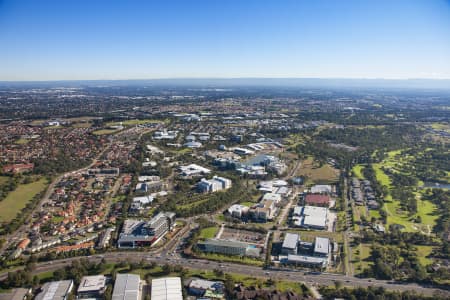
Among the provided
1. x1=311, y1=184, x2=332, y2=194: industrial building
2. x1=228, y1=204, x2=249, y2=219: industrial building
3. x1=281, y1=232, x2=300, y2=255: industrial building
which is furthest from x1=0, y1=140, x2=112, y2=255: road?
x1=311, y1=184, x2=332, y2=194: industrial building

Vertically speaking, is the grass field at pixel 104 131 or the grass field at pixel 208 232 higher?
the grass field at pixel 104 131

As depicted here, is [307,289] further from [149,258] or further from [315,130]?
[315,130]

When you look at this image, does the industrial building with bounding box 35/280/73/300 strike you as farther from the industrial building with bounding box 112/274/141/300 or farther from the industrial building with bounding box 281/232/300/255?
the industrial building with bounding box 281/232/300/255

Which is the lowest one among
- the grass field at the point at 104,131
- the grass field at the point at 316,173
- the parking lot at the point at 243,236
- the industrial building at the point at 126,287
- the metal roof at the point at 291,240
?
the grass field at the point at 316,173

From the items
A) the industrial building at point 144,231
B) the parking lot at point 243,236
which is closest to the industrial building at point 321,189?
the parking lot at point 243,236

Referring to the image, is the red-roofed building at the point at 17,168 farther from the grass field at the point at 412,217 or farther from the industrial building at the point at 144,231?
the grass field at the point at 412,217

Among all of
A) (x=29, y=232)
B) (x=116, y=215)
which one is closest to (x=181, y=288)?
(x=116, y=215)

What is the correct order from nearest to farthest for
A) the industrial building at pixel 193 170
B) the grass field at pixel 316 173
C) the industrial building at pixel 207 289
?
1. the industrial building at pixel 207 289
2. the grass field at pixel 316 173
3. the industrial building at pixel 193 170
